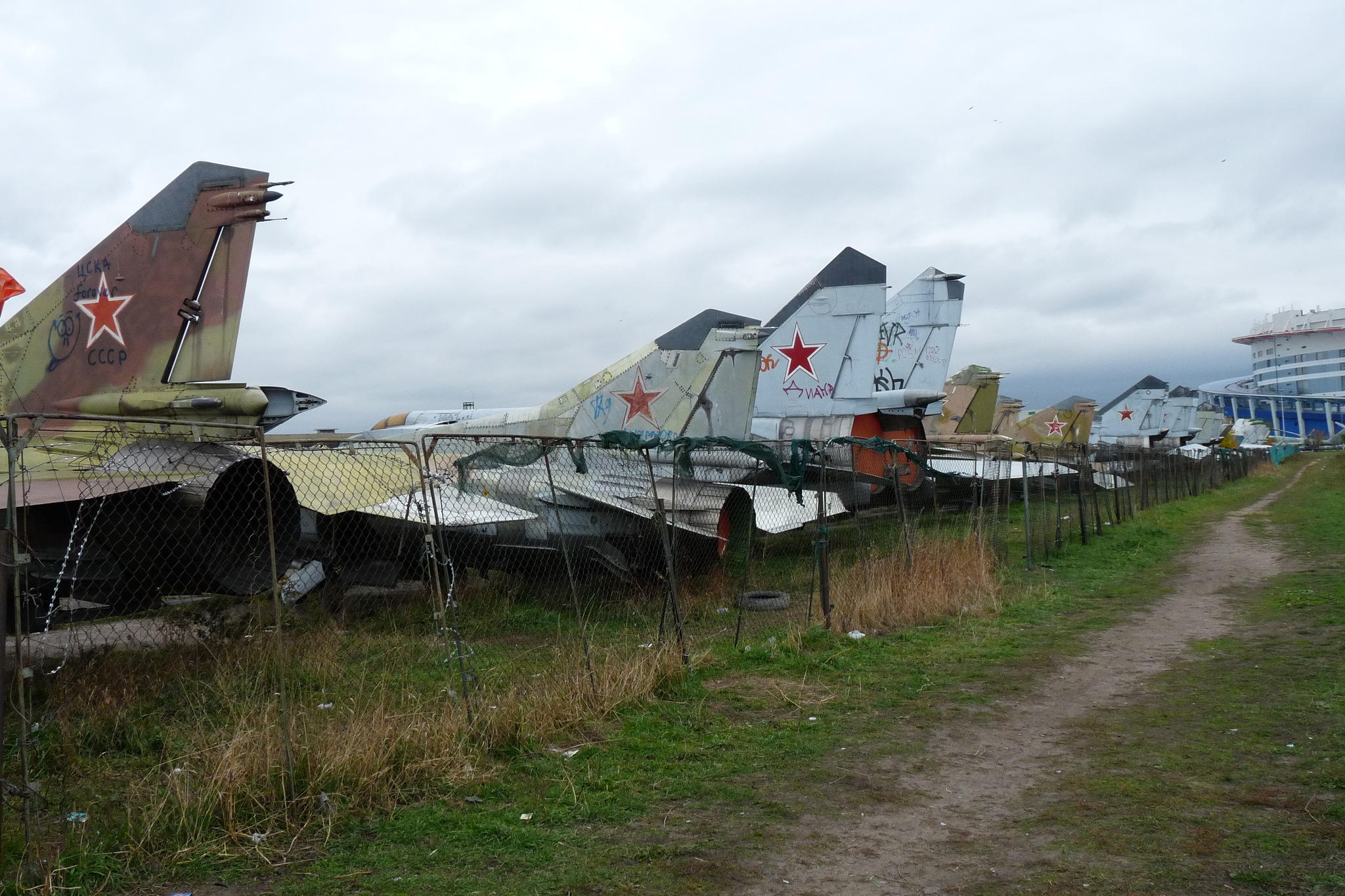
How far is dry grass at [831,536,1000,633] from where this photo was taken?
900cm

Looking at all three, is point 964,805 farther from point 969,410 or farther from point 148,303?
point 969,410

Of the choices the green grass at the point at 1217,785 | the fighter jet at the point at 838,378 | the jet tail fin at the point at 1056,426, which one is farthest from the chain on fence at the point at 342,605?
the jet tail fin at the point at 1056,426

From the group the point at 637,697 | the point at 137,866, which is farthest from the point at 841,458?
the point at 137,866

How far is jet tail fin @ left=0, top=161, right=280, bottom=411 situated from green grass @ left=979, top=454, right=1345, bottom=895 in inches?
337

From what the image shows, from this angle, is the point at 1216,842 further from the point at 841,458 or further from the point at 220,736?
the point at 841,458

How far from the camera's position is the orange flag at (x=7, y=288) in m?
6.68

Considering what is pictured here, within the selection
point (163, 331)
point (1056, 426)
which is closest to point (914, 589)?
point (163, 331)

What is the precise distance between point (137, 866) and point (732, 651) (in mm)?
4944

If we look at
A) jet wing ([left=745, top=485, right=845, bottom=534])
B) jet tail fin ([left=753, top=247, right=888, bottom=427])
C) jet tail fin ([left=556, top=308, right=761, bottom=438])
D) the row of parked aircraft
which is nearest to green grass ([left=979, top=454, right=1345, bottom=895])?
the row of parked aircraft

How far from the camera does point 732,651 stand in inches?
313

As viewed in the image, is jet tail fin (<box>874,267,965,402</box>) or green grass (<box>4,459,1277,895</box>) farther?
jet tail fin (<box>874,267,965,402</box>)

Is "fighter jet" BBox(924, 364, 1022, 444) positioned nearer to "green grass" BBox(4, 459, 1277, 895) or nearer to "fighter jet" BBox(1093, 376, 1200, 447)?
"green grass" BBox(4, 459, 1277, 895)

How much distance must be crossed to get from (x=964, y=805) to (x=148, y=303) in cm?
862

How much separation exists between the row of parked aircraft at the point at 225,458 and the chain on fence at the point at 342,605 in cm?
5
